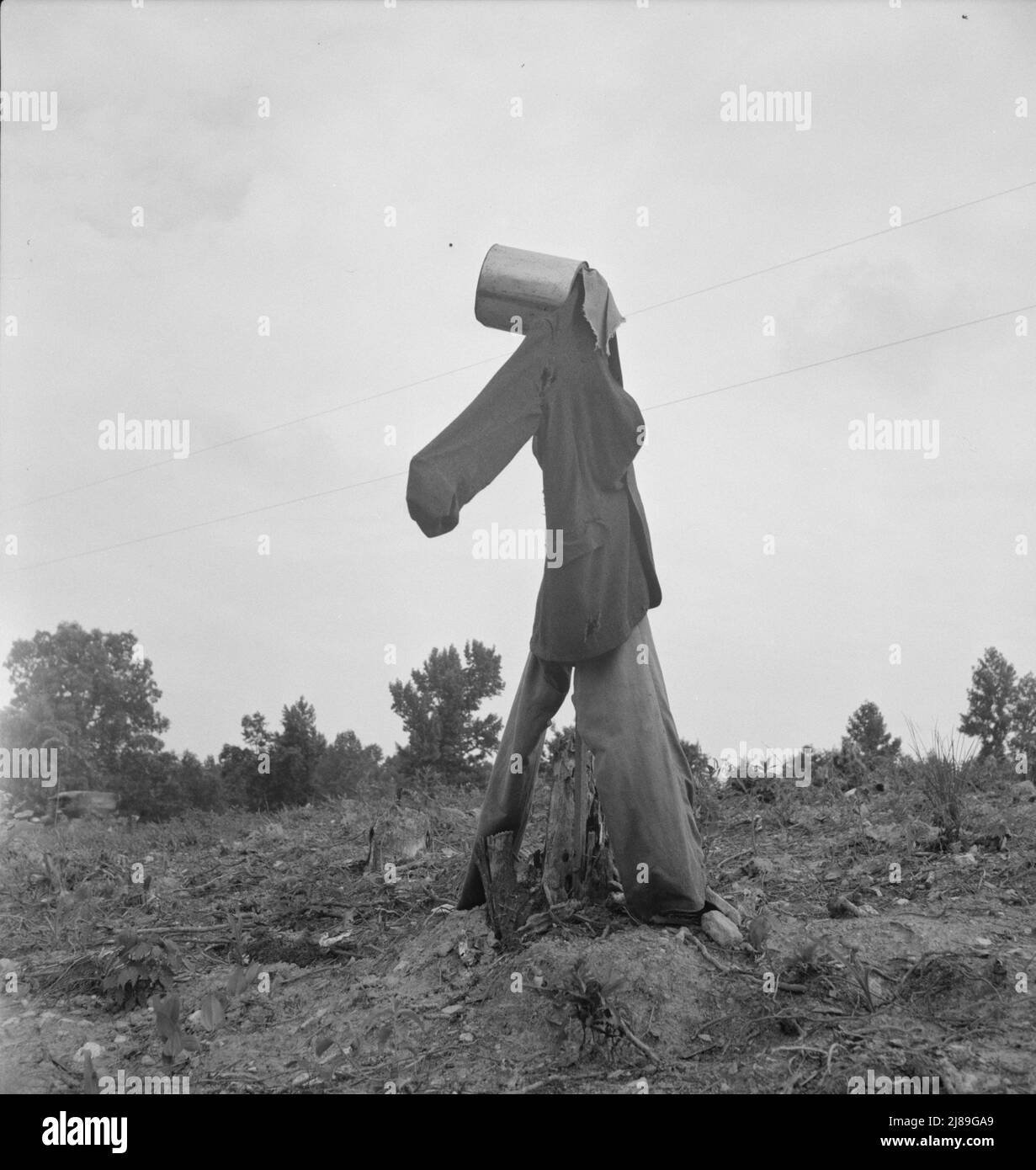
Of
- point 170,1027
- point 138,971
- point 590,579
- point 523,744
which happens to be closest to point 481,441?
point 590,579

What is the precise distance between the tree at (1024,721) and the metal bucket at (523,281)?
5.16 metres

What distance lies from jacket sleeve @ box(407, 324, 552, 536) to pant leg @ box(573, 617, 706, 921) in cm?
85

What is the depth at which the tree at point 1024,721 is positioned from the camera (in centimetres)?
782

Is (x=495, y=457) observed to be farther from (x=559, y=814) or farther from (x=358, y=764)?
(x=358, y=764)

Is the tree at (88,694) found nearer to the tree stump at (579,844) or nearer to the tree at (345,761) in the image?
the tree at (345,761)

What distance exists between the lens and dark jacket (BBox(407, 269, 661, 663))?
3898 millimetres

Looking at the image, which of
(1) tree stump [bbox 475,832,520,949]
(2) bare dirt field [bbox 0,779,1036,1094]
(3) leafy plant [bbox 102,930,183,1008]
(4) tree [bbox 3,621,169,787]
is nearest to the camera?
(2) bare dirt field [bbox 0,779,1036,1094]

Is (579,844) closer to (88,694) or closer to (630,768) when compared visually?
(630,768)

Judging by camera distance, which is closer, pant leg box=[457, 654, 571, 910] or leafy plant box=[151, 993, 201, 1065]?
leafy plant box=[151, 993, 201, 1065]

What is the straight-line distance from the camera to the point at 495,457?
3773 millimetres

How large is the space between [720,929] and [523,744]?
3.30 feet

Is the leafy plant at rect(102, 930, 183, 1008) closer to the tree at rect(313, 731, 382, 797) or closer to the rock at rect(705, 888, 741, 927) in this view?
the rock at rect(705, 888, 741, 927)

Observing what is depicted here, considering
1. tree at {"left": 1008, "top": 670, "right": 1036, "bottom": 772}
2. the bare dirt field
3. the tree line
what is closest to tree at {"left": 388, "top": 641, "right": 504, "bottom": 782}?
the tree line
